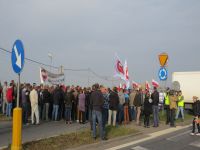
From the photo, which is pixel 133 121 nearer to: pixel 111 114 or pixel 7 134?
pixel 111 114

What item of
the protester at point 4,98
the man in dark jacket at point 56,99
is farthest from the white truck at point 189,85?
the protester at point 4,98

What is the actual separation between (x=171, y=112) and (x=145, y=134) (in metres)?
4.07

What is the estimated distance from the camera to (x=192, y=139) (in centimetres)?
1481

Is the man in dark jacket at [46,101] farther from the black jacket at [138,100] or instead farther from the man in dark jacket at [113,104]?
the black jacket at [138,100]

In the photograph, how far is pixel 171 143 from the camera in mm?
13516

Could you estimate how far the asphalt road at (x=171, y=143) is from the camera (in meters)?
12.5

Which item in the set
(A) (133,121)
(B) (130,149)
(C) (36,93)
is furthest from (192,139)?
(C) (36,93)

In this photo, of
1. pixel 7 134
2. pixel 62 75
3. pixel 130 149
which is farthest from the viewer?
pixel 62 75

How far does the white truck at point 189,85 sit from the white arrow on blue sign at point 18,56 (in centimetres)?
2248

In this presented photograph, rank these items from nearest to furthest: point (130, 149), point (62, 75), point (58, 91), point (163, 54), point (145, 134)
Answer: point (130, 149)
point (145, 134)
point (58, 91)
point (163, 54)
point (62, 75)

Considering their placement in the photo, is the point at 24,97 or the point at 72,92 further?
the point at 72,92

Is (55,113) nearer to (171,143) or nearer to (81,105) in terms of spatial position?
(81,105)

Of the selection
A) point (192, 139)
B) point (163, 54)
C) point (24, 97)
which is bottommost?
point (192, 139)

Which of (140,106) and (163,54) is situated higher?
(163,54)
